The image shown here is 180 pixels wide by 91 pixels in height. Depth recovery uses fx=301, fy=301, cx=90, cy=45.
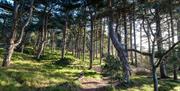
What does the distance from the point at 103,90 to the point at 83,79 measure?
2.73 m

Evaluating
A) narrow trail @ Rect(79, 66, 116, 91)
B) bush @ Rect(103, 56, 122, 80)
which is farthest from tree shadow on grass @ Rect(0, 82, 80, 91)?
bush @ Rect(103, 56, 122, 80)

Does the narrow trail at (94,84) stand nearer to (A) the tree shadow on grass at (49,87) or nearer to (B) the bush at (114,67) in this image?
(B) the bush at (114,67)

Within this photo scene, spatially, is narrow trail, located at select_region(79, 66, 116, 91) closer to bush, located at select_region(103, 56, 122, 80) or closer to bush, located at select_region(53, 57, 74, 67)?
bush, located at select_region(103, 56, 122, 80)

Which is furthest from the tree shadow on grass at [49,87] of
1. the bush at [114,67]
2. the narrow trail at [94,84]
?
the bush at [114,67]

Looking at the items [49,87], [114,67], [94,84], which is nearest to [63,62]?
[114,67]

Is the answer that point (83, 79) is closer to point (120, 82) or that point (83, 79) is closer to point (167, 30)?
point (120, 82)

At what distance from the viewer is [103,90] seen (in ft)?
75.2

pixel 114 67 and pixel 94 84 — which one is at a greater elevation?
pixel 114 67

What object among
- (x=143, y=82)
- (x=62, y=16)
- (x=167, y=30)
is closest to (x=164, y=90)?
(x=143, y=82)

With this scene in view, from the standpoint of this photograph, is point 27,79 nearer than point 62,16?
Yes

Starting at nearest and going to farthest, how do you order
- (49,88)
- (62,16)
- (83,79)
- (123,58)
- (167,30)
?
(49,88) < (123,58) < (83,79) < (167,30) < (62,16)

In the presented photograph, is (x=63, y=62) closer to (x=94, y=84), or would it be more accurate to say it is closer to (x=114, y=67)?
(x=114, y=67)

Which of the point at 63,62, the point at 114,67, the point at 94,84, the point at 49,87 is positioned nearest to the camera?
the point at 49,87

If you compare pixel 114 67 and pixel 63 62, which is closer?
pixel 114 67
